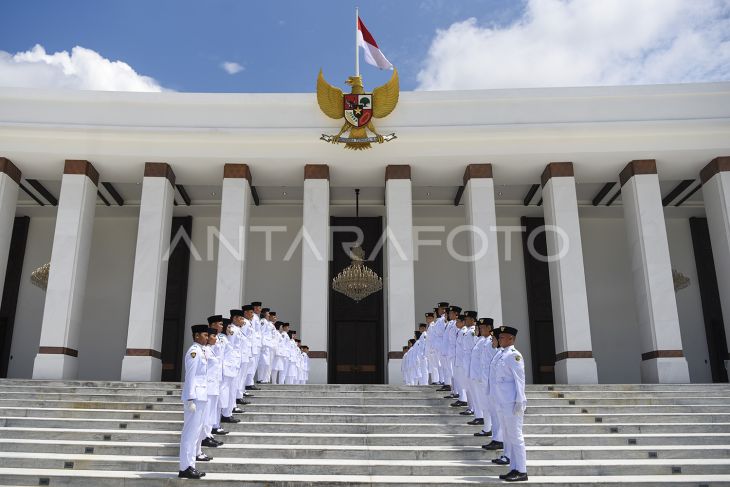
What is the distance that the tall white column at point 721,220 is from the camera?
1427cm

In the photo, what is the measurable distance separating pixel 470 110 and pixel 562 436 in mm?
9167

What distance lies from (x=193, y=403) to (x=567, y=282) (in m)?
10.4

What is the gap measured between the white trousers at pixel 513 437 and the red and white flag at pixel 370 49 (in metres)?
10.3

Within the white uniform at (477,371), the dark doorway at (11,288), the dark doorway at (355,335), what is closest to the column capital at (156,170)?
the dark doorway at (355,335)

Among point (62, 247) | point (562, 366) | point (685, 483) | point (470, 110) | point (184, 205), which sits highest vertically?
point (470, 110)

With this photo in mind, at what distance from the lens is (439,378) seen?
1151 centimetres

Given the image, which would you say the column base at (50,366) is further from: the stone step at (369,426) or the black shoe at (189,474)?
the black shoe at (189,474)

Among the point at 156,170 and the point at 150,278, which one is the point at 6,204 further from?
the point at 150,278

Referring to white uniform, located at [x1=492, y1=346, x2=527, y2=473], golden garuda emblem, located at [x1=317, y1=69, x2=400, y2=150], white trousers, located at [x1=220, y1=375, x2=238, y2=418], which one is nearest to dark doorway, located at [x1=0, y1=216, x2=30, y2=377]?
golden garuda emblem, located at [x1=317, y1=69, x2=400, y2=150]

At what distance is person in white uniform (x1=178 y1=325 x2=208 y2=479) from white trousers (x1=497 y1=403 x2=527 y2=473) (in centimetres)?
313

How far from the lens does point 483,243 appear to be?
1453 cm

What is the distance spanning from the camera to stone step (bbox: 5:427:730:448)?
7516 millimetres

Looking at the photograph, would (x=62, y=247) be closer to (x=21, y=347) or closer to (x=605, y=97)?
(x=21, y=347)

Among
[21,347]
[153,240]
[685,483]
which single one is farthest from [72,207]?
[685,483]
